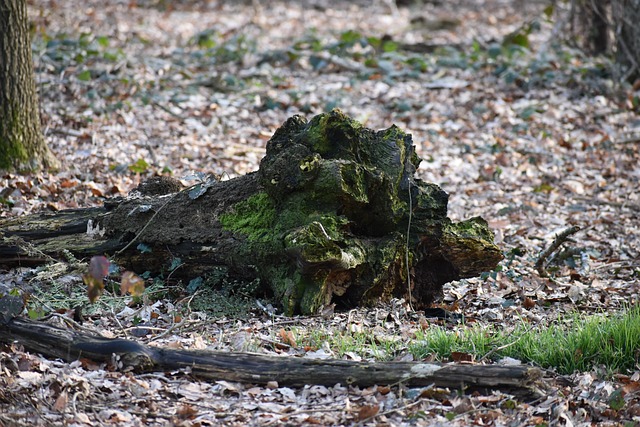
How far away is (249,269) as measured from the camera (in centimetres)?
493

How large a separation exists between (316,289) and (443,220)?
1.06 m

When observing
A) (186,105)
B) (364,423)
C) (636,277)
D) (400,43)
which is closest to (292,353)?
(364,423)

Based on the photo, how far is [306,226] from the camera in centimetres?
457

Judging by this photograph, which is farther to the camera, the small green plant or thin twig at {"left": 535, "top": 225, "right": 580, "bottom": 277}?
thin twig at {"left": 535, "top": 225, "right": 580, "bottom": 277}

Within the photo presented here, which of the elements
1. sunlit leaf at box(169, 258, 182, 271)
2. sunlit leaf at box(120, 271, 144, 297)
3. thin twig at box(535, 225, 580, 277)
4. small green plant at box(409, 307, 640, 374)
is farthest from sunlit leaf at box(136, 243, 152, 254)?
thin twig at box(535, 225, 580, 277)

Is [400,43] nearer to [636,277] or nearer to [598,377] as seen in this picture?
Result: [636,277]

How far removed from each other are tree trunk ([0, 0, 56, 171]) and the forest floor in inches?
11.2

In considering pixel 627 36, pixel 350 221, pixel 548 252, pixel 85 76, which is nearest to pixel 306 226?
pixel 350 221

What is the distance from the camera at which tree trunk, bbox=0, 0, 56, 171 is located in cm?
652

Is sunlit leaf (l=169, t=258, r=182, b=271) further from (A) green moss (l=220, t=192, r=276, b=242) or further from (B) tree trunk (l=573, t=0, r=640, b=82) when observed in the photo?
(B) tree trunk (l=573, t=0, r=640, b=82)

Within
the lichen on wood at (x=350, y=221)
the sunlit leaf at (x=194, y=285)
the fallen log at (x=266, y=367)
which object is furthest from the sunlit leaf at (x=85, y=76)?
the fallen log at (x=266, y=367)

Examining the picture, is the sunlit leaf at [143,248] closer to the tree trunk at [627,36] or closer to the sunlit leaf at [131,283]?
the sunlit leaf at [131,283]

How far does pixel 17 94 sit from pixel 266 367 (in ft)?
13.6

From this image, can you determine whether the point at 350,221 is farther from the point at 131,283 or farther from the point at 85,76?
the point at 85,76
